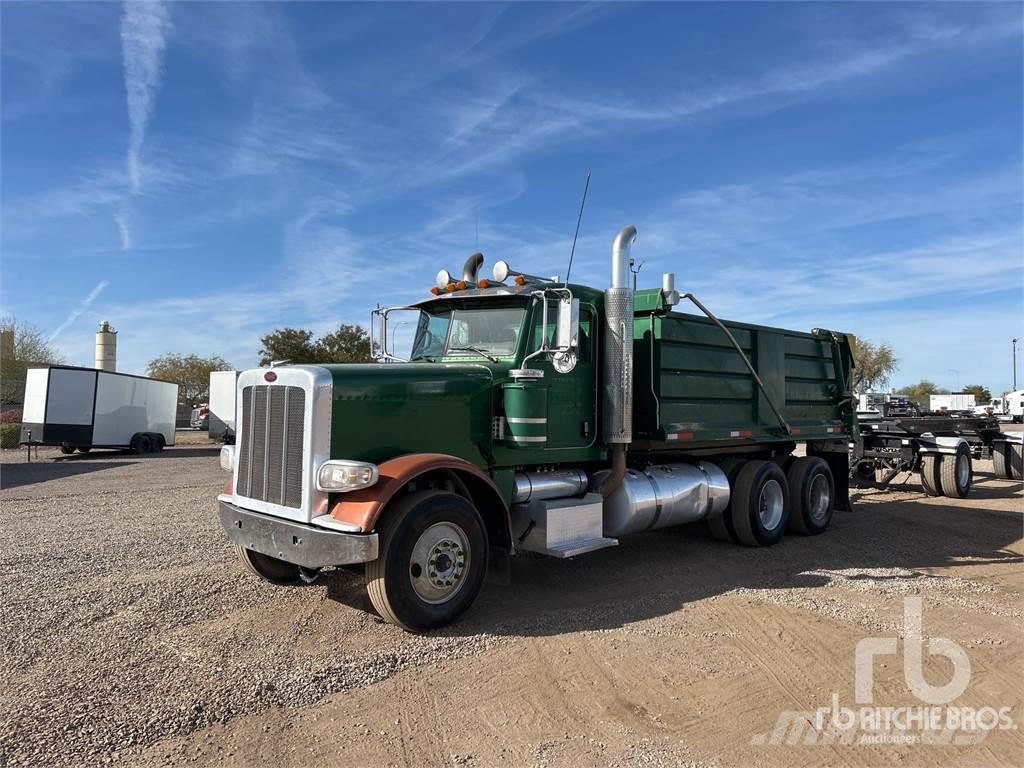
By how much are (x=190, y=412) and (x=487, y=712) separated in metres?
54.4

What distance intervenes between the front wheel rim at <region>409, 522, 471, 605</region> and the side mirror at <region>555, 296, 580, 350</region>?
180 cm

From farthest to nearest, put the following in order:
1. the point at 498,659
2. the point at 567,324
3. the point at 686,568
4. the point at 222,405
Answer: the point at 222,405
the point at 686,568
the point at 567,324
the point at 498,659

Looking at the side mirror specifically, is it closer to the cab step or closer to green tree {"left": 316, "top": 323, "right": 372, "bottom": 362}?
the cab step

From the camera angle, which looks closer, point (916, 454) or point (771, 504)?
point (771, 504)

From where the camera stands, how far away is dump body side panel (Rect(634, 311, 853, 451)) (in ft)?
24.6

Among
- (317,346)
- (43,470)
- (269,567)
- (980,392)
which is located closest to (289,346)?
(317,346)

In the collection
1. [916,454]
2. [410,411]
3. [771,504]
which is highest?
[410,411]

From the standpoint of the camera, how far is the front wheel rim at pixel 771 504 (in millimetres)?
8797

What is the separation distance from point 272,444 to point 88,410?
69.6 feet

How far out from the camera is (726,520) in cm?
858

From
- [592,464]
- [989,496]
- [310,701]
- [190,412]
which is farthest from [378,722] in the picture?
[190,412]

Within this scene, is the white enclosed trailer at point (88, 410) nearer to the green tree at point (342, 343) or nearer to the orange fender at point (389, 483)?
the green tree at point (342, 343)
